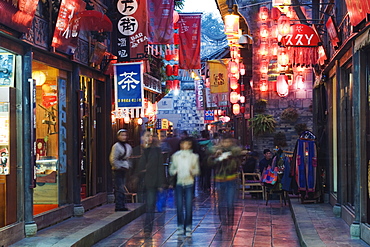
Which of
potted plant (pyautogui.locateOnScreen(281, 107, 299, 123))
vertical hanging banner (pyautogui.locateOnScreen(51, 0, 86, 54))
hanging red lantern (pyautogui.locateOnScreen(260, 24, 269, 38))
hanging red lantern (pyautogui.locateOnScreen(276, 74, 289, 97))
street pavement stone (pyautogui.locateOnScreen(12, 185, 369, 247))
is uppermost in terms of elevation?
hanging red lantern (pyautogui.locateOnScreen(260, 24, 269, 38))

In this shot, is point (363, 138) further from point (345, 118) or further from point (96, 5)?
point (96, 5)

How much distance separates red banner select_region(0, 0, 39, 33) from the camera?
394 inches

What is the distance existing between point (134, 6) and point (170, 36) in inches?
97.1

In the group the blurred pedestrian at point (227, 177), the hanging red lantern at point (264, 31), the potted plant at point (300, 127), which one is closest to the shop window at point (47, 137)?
the blurred pedestrian at point (227, 177)

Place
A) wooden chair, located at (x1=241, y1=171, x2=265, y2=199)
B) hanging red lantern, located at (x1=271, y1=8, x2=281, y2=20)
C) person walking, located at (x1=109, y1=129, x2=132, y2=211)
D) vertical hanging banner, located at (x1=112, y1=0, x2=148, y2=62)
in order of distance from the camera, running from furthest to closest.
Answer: hanging red lantern, located at (x1=271, y1=8, x2=281, y2=20) → wooden chair, located at (x1=241, y1=171, x2=265, y2=199) → vertical hanging banner, located at (x1=112, y1=0, x2=148, y2=62) → person walking, located at (x1=109, y1=129, x2=132, y2=211)

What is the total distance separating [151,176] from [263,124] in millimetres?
15121

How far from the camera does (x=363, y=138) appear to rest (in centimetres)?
1104

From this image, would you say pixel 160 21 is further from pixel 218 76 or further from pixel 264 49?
pixel 218 76

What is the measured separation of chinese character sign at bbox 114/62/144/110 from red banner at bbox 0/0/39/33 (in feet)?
19.6

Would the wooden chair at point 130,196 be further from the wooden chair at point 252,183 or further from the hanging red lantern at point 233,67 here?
the hanging red lantern at point 233,67

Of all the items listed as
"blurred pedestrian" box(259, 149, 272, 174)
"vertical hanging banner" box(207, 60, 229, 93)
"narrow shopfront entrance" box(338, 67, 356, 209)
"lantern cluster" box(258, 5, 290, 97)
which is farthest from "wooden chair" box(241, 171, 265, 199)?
"vertical hanging banner" box(207, 60, 229, 93)

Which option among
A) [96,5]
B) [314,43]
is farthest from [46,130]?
[314,43]

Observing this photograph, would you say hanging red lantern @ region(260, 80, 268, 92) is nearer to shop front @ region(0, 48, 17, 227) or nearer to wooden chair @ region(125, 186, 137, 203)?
wooden chair @ region(125, 186, 137, 203)

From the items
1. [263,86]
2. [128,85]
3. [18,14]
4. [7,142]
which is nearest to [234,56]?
[263,86]
